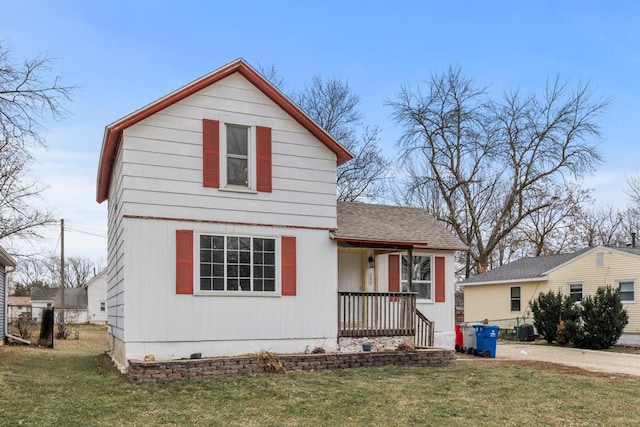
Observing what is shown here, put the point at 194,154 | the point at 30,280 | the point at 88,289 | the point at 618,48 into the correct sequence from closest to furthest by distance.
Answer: the point at 194,154 → the point at 618,48 → the point at 88,289 → the point at 30,280

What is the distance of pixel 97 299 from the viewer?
2392 inches

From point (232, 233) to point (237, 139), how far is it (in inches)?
80.7

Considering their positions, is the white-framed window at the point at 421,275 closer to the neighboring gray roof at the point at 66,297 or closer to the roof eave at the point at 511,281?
the roof eave at the point at 511,281

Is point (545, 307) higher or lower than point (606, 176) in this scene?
lower

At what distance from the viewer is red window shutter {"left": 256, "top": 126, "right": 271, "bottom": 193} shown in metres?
12.9

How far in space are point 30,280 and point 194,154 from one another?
7528cm

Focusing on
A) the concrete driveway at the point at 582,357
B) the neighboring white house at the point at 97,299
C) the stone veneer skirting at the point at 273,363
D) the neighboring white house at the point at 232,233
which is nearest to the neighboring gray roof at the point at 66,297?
the neighboring white house at the point at 97,299

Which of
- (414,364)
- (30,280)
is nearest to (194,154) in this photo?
(414,364)

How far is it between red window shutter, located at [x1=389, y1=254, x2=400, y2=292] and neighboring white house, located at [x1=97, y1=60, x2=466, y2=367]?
3.59 ft

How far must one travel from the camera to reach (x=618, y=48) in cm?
1522

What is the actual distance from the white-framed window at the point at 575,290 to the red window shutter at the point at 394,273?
14.1 m

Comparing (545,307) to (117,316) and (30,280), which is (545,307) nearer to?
(117,316)

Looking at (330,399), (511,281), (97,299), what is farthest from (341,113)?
(97,299)

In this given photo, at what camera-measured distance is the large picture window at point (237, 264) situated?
1225 cm
